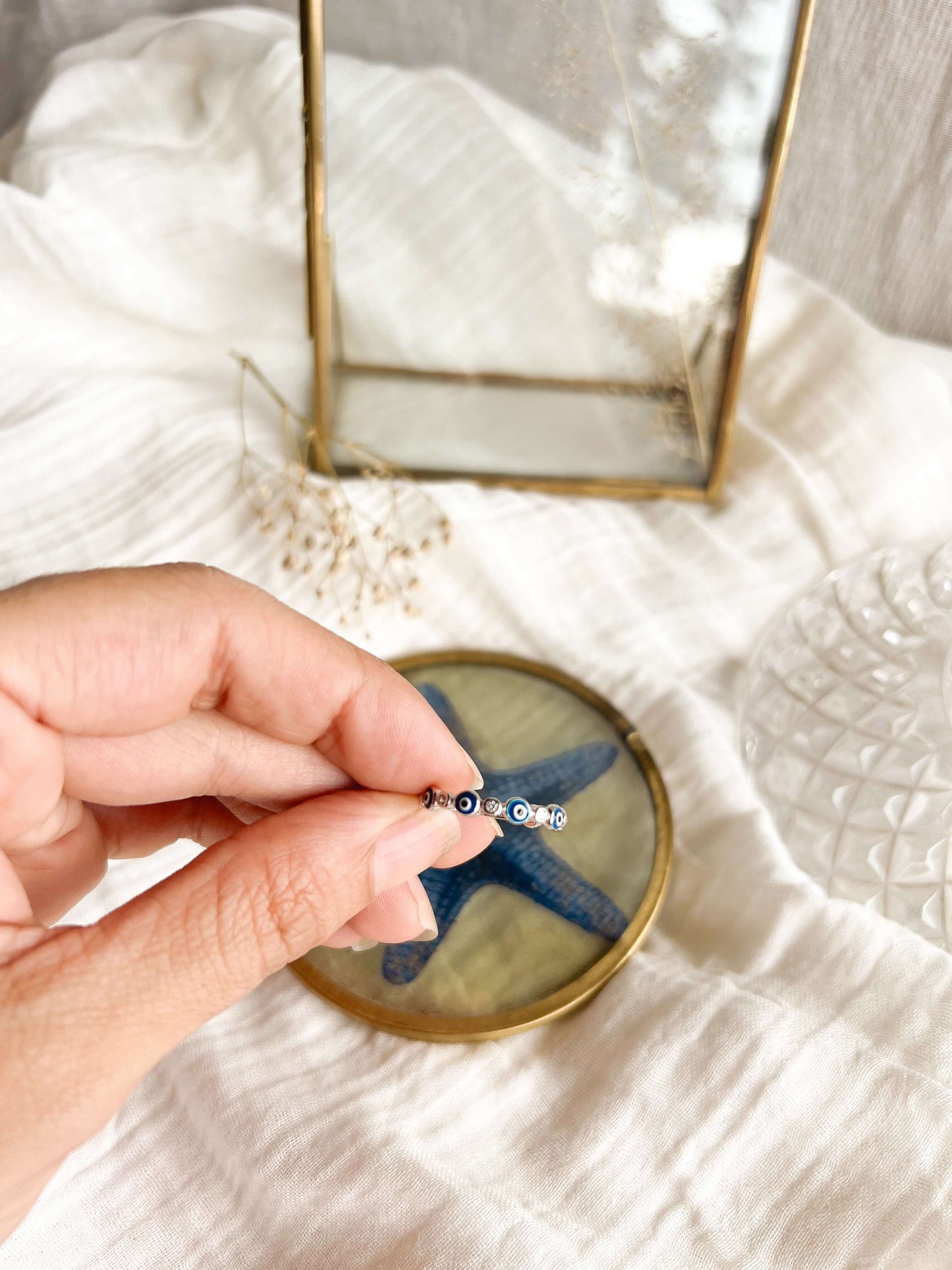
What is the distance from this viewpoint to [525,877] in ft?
→ 1.99

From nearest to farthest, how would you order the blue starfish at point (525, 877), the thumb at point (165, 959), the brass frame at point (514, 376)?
the thumb at point (165, 959) → the blue starfish at point (525, 877) → the brass frame at point (514, 376)

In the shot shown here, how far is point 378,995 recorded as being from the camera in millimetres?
574

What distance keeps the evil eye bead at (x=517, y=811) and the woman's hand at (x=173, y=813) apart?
0.03 metres

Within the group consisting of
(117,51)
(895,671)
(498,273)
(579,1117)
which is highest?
(117,51)

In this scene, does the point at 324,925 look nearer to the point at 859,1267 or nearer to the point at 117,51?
the point at 859,1267

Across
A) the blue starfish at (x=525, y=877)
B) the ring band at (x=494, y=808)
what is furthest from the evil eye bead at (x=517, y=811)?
the blue starfish at (x=525, y=877)

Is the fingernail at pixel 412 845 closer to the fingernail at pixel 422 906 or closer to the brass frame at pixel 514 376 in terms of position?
the fingernail at pixel 422 906

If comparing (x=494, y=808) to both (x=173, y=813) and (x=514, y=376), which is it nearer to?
(x=173, y=813)

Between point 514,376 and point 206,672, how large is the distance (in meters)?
0.49

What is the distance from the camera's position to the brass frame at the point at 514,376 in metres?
0.69

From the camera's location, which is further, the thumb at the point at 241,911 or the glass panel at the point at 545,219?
the glass panel at the point at 545,219

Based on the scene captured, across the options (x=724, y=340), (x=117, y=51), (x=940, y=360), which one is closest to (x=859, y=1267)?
(x=724, y=340)

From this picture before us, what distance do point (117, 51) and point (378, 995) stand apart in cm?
82

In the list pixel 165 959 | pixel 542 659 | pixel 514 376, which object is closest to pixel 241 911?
pixel 165 959
